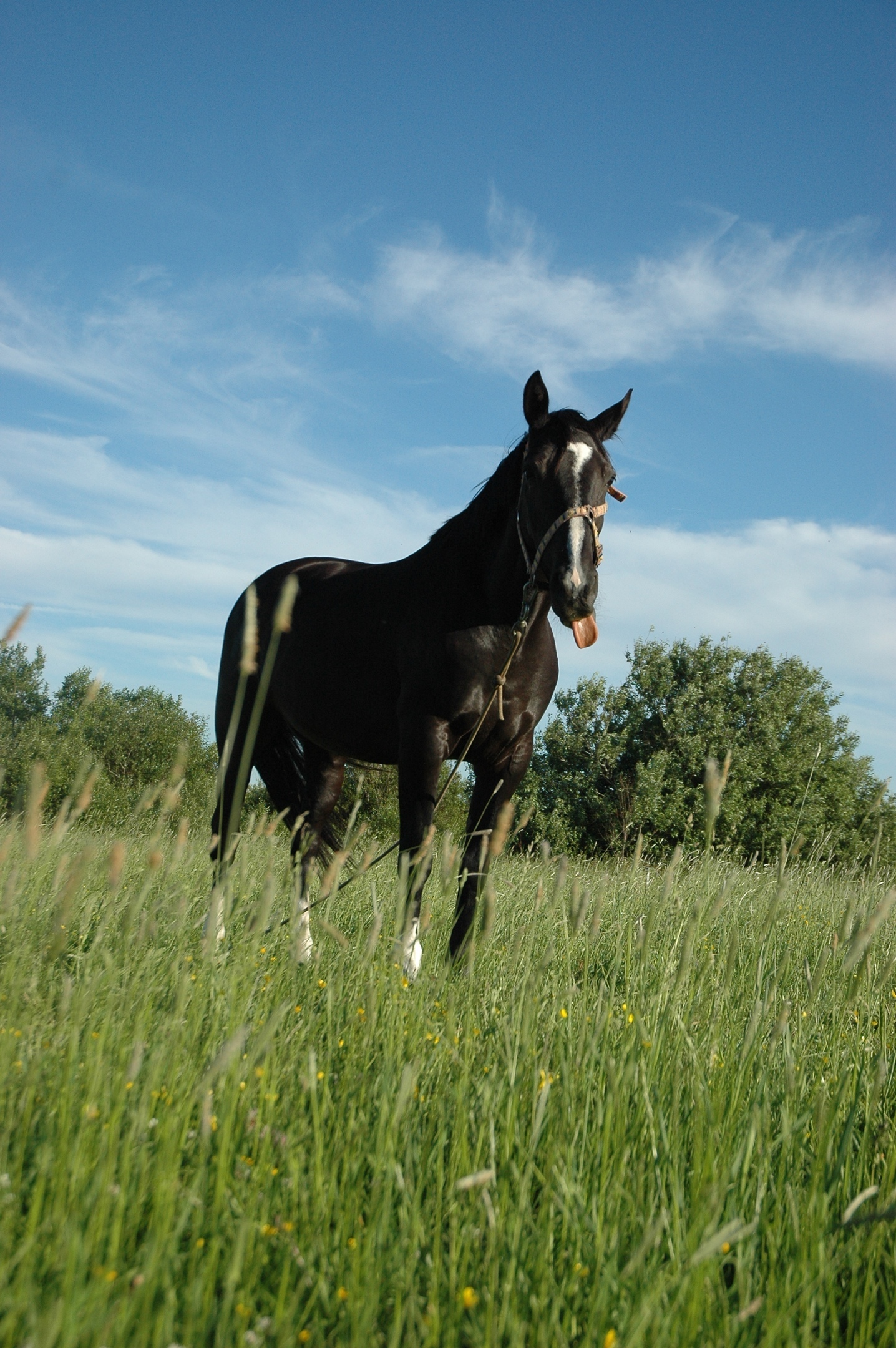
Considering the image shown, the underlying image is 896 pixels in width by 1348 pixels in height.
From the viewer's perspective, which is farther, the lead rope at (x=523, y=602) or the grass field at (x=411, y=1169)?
the lead rope at (x=523, y=602)

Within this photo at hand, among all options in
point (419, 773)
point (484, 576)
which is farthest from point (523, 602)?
point (419, 773)

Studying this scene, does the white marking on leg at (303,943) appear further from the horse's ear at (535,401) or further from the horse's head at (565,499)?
the horse's ear at (535,401)

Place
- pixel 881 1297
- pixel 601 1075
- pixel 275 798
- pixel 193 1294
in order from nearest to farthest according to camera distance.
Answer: pixel 193 1294, pixel 881 1297, pixel 601 1075, pixel 275 798

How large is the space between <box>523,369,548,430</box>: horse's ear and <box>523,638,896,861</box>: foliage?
3222 centimetres

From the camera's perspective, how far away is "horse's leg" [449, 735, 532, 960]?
4020 mm

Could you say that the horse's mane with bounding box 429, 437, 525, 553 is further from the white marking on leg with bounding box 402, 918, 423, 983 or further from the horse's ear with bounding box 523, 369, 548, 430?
the white marking on leg with bounding box 402, 918, 423, 983

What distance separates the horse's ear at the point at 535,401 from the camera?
412 cm

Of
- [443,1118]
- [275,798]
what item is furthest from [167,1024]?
[275,798]

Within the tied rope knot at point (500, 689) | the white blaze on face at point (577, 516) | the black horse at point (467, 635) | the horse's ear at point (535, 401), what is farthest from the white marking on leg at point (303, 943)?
the horse's ear at point (535, 401)

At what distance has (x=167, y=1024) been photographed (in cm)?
171

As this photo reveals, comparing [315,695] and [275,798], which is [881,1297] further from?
[275,798]

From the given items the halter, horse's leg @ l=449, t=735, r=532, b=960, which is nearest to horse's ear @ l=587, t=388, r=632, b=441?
the halter

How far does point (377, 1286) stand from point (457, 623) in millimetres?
3217

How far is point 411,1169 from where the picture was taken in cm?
161
